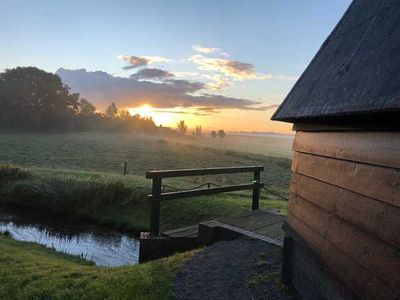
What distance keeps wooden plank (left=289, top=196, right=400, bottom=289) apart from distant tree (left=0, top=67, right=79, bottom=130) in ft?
226

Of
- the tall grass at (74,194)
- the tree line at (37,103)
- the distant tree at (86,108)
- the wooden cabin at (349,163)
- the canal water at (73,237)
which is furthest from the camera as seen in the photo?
the distant tree at (86,108)

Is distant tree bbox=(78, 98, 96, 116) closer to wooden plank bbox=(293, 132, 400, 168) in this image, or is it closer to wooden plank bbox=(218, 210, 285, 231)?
wooden plank bbox=(218, 210, 285, 231)

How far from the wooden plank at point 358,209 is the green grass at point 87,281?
2643mm

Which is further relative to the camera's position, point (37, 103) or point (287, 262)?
point (37, 103)

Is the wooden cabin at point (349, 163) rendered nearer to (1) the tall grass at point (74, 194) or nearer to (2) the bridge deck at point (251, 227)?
(2) the bridge deck at point (251, 227)

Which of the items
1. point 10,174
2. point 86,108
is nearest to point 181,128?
point 86,108

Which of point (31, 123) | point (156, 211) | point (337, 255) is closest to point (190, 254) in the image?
point (156, 211)

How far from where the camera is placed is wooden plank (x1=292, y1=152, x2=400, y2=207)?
3.09 metres

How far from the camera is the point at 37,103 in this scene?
69.6m

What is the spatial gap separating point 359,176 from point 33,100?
72921 mm

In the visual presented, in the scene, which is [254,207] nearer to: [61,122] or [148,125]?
[61,122]

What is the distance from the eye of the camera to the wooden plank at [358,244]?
119 inches

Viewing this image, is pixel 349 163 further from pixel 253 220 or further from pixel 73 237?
pixel 73 237

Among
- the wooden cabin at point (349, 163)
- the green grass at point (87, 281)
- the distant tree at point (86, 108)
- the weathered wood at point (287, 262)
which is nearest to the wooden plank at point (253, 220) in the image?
the green grass at point (87, 281)
